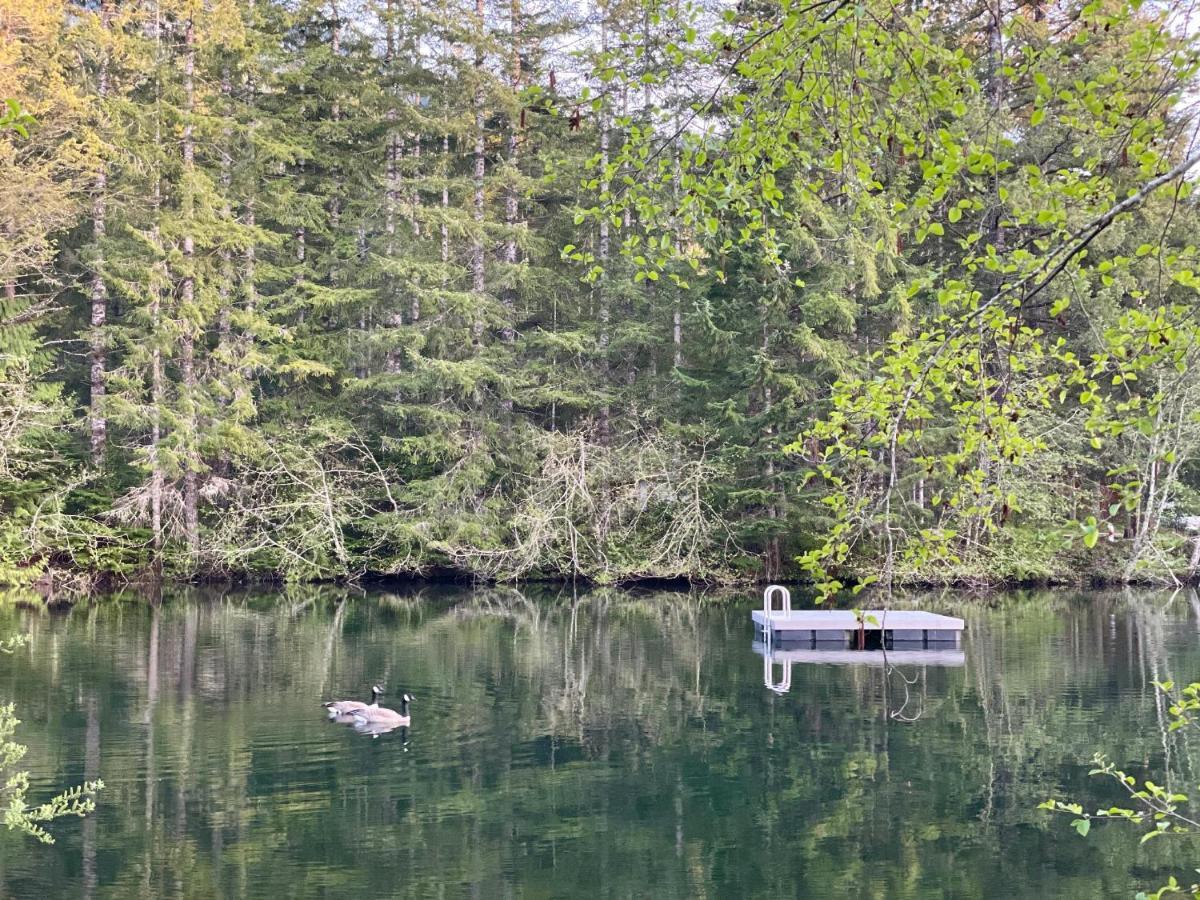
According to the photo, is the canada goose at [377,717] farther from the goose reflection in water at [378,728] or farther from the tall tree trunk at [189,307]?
the tall tree trunk at [189,307]

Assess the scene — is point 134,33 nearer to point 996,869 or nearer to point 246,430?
point 246,430

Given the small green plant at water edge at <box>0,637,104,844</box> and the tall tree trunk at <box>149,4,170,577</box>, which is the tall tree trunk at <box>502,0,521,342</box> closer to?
the tall tree trunk at <box>149,4,170,577</box>

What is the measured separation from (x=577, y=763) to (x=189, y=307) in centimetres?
1769

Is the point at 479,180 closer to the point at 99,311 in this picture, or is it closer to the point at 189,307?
the point at 189,307

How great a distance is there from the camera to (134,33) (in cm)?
2711

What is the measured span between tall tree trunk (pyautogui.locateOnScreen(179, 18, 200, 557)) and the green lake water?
6.41m

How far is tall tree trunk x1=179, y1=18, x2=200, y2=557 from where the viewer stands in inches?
1005

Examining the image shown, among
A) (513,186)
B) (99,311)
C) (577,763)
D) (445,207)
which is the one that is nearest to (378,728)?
(577,763)

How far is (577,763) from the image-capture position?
10930 millimetres

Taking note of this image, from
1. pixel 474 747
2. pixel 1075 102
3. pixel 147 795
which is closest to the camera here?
pixel 1075 102

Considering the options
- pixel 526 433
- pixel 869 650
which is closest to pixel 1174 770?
pixel 869 650

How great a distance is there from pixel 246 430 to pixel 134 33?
891cm

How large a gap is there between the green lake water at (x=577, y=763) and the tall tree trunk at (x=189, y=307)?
641cm

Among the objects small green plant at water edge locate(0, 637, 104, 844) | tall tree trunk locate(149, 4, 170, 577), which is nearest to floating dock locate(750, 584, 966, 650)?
small green plant at water edge locate(0, 637, 104, 844)
